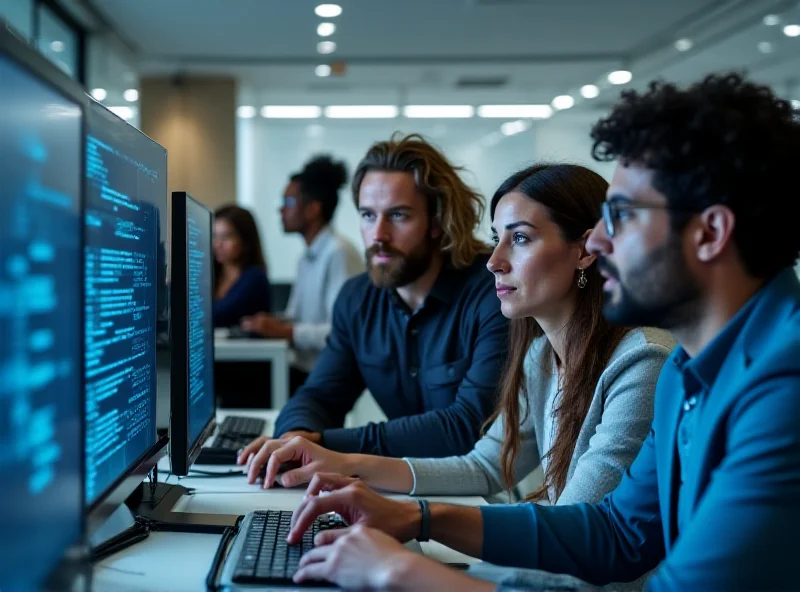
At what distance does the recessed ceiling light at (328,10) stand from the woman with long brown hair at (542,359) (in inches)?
162

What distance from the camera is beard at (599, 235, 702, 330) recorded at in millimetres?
905

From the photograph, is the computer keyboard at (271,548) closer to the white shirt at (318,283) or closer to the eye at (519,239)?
the eye at (519,239)

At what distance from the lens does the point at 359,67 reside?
22.4ft

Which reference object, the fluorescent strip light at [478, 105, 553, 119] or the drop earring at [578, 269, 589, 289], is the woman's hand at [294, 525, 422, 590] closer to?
the drop earring at [578, 269, 589, 289]

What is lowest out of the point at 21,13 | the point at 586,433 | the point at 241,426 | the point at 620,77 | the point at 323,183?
the point at 241,426

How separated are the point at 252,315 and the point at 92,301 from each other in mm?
3365

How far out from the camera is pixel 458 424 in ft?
5.62

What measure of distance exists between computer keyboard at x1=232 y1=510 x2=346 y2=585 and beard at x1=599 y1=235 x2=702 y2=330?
499mm

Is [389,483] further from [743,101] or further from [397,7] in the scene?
[397,7]

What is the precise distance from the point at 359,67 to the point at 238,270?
3163 millimetres

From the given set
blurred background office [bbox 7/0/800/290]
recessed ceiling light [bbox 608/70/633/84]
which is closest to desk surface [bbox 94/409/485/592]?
blurred background office [bbox 7/0/800/290]

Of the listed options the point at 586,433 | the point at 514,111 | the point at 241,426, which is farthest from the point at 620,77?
the point at 586,433

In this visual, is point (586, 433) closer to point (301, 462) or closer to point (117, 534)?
point (301, 462)

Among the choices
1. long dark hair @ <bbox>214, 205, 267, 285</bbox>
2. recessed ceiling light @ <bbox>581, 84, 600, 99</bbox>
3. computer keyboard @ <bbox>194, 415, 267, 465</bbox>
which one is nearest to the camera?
computer keyboard @ <bbox>194, 415, 267, 465</bbox>
